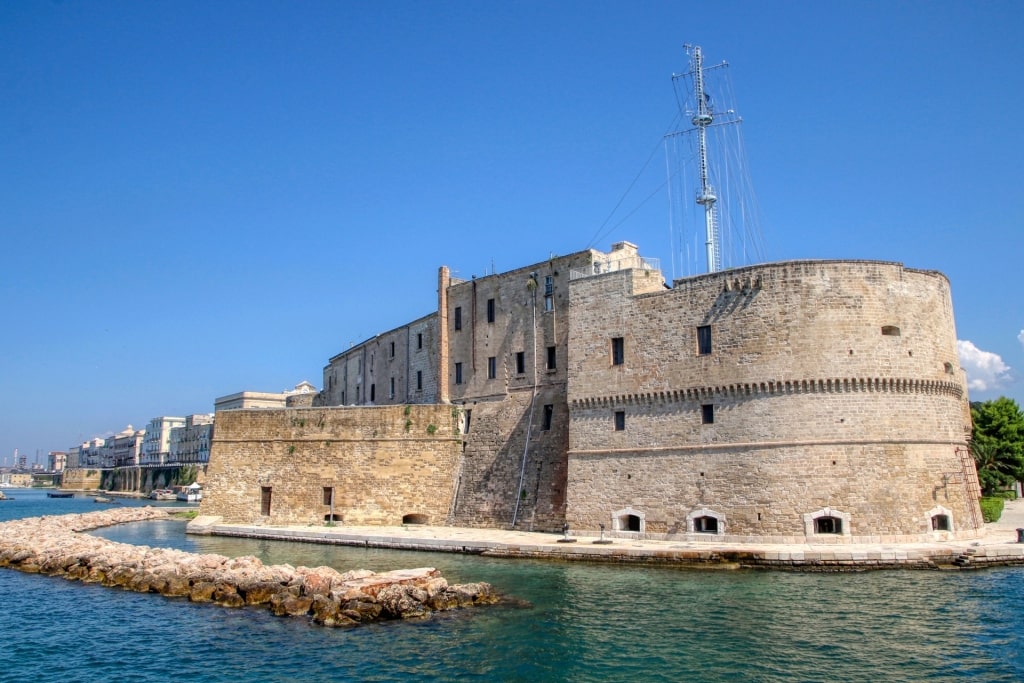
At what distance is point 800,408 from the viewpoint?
88.6ft

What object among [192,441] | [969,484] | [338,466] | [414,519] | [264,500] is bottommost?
[414,519]

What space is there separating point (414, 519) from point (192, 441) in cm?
10284

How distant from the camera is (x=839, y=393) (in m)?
27.0

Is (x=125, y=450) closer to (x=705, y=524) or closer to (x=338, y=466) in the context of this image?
(x=338, y=466)

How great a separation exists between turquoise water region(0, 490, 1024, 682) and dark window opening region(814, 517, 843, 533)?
2.95 meters

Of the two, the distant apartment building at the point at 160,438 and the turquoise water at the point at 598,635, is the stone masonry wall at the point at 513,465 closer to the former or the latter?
the turquoise water at the point at 598,635

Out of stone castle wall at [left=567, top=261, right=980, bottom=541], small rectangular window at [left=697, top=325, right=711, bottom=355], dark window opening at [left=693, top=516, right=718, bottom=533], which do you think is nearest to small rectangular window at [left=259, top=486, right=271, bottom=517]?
Answer: stone castle wall at [left=567, top=261, right=980, bottom=541]

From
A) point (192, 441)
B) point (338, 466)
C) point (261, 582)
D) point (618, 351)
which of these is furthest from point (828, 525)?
point (192, 441)

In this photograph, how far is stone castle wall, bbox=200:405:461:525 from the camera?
1462 inches

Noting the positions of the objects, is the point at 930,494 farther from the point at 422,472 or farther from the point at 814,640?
the point at 422,472

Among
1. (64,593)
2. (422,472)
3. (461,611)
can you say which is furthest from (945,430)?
(64,593)

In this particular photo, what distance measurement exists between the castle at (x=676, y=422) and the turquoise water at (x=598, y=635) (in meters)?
4.04

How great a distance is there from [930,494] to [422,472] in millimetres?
20933

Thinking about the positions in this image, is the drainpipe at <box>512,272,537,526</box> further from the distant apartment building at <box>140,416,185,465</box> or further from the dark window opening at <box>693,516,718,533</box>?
the distant apartment building at <box>140,416,185,465</box>
